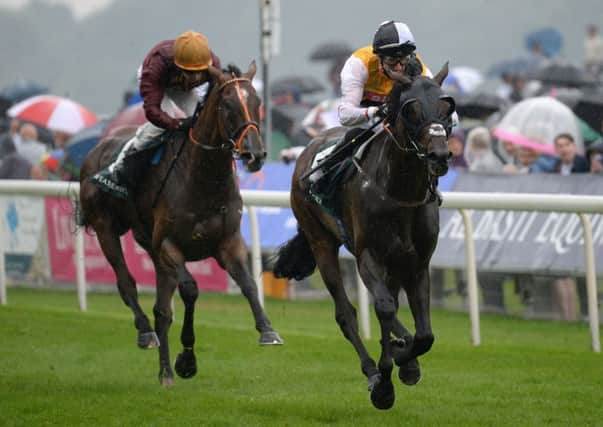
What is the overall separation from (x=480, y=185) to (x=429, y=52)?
82.9 ft

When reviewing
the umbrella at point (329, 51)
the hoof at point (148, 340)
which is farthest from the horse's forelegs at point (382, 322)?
the umbrella at point (329, 51)

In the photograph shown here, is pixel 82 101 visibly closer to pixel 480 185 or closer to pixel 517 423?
pixel 480 185

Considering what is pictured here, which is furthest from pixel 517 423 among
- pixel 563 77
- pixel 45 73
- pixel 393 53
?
pixel 45 73

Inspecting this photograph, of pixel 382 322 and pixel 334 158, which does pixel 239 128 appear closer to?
pixel 334 158

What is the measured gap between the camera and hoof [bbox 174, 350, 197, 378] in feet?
27.5

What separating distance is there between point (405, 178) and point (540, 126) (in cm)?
650

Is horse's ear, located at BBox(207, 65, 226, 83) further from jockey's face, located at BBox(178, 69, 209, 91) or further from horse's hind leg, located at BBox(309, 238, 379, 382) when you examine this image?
horse's hind leg, located at BBox(309, 238, 379, 382)

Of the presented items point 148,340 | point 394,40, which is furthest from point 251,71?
point 148,340

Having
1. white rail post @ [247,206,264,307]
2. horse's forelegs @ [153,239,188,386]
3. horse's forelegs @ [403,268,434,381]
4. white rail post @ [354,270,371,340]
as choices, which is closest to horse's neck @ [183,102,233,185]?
horse's forelegs @ [153,239,188,386]

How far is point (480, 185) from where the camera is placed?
12633 mm

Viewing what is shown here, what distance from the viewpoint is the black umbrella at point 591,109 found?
14786 millimetres

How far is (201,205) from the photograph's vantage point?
27.6 feet

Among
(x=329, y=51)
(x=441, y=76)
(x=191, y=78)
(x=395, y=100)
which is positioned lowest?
(x=329, y=51)

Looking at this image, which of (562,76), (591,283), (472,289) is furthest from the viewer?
(562,76)
